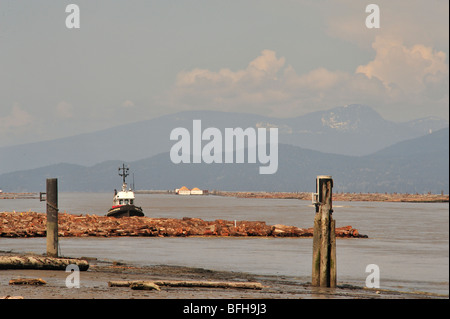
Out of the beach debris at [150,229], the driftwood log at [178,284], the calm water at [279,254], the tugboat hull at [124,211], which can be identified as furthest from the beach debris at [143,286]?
the tugboat hull at [124,211]

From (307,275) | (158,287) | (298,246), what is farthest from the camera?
(298,246)

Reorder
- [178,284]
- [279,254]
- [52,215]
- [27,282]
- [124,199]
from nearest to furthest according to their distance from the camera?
1. [27,282]
2. [178,284]
3. [52,215]
4. [279,254]
5. [124,199]

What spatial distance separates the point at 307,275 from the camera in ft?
95.0

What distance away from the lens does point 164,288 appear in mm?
19422

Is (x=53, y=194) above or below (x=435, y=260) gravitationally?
above

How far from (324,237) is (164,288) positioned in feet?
19.1

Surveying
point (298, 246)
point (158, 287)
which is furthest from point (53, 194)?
point (298, 246)

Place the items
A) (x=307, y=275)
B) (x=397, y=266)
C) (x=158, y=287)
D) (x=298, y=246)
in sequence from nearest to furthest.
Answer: (x=158, y=287) → (x=307, y=275) → (x=397, y=266) → (x=298, y=246)

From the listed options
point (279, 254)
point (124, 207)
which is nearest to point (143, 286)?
point (279, 254)

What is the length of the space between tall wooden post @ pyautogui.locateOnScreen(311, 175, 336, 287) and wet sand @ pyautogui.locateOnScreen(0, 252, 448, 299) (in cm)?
50

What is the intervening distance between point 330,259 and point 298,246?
2293 centimetres

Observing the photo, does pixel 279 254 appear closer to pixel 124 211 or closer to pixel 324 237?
pixel 324 237

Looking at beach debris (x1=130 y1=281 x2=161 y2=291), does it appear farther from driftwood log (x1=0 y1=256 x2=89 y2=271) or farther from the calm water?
the calm water

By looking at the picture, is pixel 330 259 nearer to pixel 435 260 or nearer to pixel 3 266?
pixel 3 266
